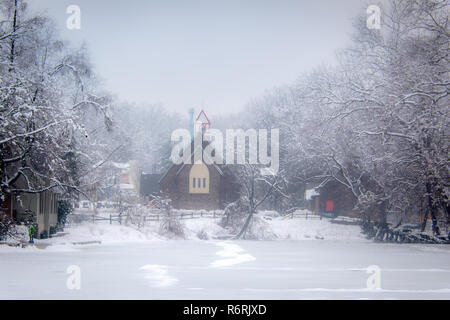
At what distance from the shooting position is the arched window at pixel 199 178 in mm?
55281

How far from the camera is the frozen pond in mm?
11898

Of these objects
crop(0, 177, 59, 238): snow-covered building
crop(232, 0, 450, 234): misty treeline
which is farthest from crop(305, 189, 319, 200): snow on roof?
crop(0, 177, 59, 238): snow-covered building

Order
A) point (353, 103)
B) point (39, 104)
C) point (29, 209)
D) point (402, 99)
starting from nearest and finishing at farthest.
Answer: point (39, 104)
point (402, 99)
point (29, 209)
point (353, 103)

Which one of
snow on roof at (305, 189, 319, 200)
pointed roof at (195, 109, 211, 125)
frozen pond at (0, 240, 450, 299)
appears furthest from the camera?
snow on roof at (305, 189, 319, 200)

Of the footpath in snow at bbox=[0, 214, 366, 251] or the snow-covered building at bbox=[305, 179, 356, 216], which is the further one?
the snow-covered building at bbox=[305, 179, 356, 216]

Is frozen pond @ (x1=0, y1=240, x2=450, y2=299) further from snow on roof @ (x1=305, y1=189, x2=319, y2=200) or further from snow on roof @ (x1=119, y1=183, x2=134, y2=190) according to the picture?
snow on roof @ (x1=119, y1=183, x2=134, y2=190)

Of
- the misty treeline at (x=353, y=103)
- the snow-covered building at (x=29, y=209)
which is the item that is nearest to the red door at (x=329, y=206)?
the misty treeline at (x=353, y=103)

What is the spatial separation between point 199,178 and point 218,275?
40400 mm

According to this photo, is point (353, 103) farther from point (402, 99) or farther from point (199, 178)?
point (199, 178)

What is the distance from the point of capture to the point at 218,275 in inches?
607

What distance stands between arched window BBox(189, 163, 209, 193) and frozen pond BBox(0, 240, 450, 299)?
32.0 m

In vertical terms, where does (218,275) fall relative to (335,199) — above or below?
below

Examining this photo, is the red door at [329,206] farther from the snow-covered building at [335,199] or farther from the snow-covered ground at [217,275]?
the snow-covered ground at [217,275]

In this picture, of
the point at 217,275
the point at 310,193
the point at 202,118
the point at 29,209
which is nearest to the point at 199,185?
the point at 202,118
